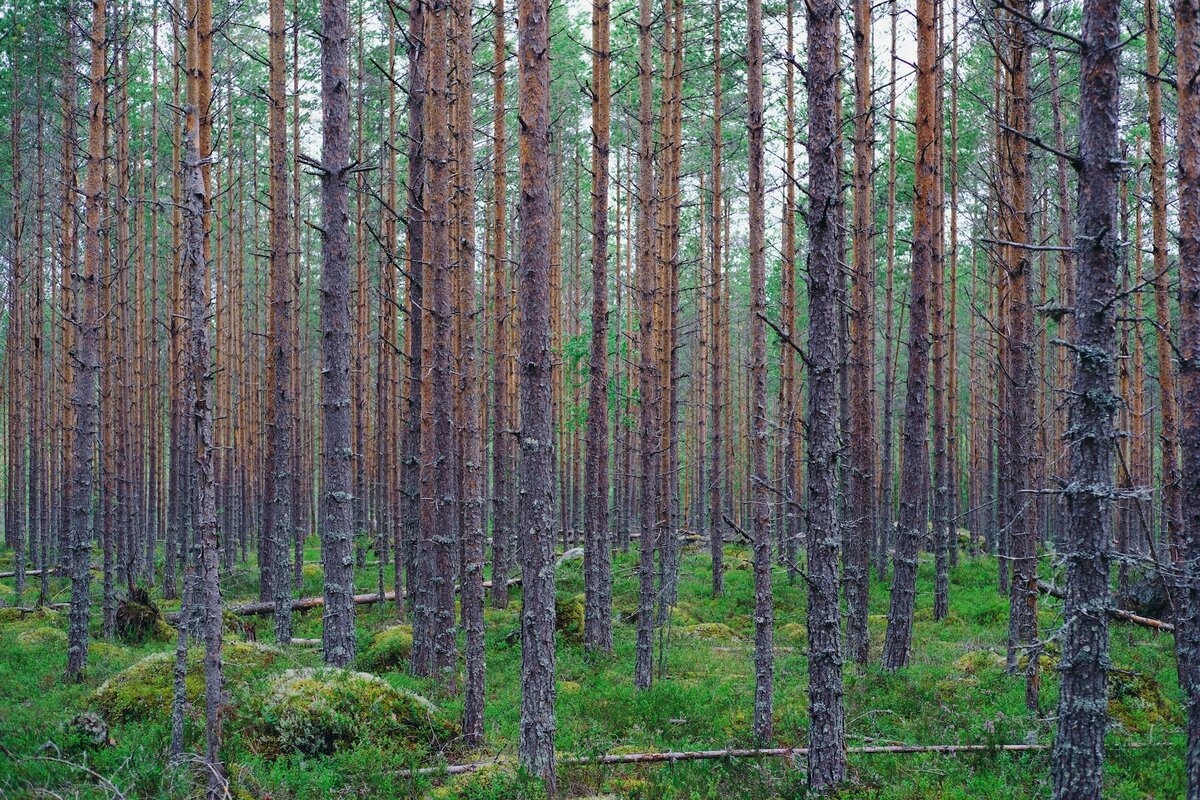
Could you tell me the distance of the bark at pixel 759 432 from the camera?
8086 millimetres

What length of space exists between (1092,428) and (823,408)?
5.76 feet

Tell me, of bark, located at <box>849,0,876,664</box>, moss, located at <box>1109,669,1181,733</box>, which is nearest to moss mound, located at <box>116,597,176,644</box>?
bark, located at <box>849,0,876,664</box>

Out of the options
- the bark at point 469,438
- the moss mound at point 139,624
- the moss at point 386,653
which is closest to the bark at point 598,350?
the bark at point 469,438

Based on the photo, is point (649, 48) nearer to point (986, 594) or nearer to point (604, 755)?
point (604, 755)

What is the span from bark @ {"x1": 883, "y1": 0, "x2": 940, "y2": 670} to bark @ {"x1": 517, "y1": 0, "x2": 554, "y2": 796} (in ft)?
17.6

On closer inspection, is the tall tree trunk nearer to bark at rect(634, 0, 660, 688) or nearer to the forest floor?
the forest floor

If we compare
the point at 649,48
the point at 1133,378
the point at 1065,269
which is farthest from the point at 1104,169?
the point at 1133,378

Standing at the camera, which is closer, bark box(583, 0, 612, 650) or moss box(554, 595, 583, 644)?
bark box(583, 0, 612, 650)

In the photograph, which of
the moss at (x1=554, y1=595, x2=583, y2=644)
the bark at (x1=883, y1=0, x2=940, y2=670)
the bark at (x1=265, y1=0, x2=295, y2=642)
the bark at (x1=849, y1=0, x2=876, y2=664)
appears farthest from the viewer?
the moss at (x1=554, y1=595, x2=583, y2=644)

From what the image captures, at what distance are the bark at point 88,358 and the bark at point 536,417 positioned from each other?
6.89 m

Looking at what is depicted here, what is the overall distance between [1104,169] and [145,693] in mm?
9146

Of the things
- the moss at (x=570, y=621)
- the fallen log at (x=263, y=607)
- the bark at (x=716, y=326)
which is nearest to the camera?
the moss at (x=570, y=621)

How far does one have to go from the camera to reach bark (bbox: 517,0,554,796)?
21.5ft

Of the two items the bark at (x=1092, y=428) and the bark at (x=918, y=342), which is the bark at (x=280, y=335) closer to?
the bark at (x=918, y=342)
